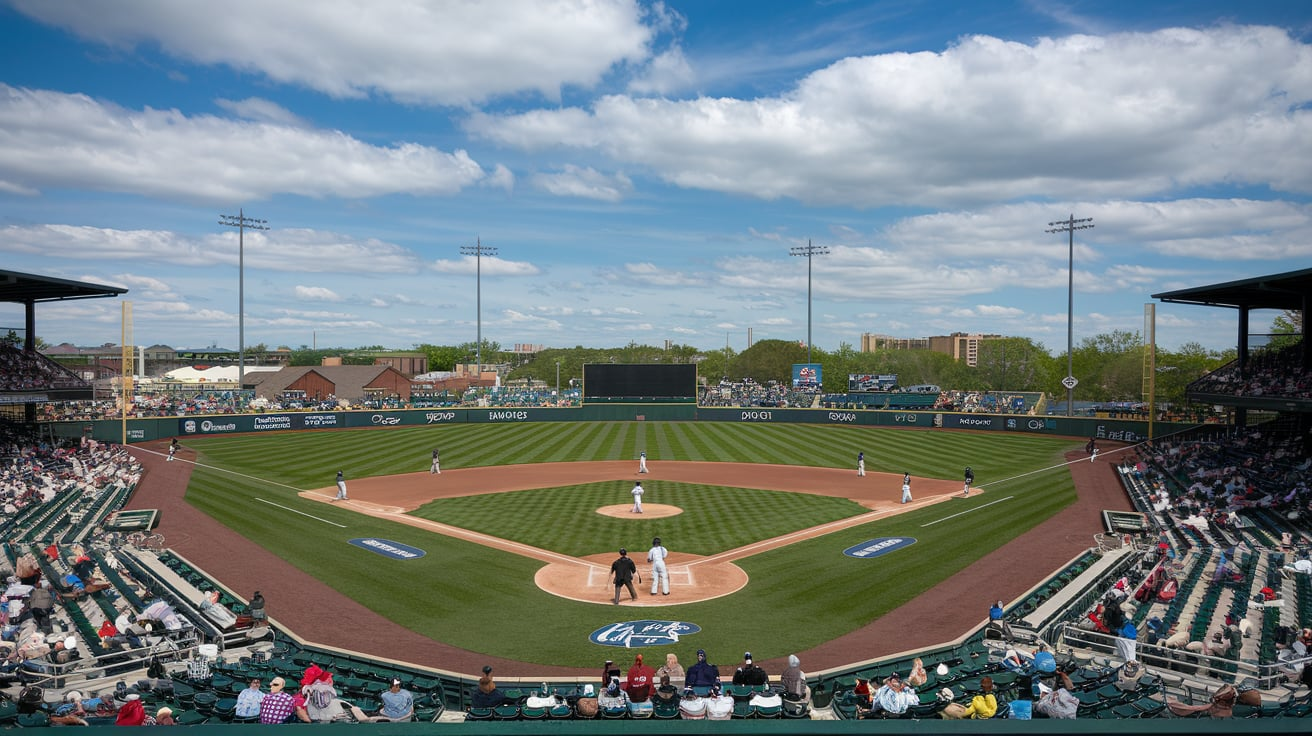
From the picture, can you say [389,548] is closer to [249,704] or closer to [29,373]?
[249,704]

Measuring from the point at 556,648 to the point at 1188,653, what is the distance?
11.1m

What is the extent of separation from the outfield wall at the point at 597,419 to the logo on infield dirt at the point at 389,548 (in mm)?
30003

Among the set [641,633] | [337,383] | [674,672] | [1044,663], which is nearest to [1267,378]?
[1044,663]

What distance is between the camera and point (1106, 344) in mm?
96375

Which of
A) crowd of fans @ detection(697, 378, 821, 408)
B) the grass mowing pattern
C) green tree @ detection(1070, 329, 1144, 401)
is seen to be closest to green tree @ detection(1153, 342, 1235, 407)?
green tree @ detection(1070, 329, 1144, 401)

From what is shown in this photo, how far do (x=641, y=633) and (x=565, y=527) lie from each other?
10.5 metres

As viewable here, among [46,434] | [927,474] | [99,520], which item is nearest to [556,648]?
[99,520]

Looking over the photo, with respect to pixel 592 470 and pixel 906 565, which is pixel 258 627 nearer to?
pixel 906 565

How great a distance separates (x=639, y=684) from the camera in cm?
1231

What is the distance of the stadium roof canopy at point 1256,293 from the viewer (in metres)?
29.2

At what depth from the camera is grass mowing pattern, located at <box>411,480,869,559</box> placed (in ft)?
82.4

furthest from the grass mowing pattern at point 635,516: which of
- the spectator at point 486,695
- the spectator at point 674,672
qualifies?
the spectator at point 486,695

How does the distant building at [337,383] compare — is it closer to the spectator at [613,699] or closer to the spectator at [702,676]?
the spectator at [702,676]

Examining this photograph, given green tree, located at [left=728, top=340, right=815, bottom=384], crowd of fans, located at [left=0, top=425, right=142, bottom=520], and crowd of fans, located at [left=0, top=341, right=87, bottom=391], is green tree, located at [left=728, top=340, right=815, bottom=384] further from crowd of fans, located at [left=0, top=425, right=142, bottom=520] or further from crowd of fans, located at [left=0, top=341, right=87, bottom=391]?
crowd of fans, located at [left=0, top=425, right=142, bottom=520]
